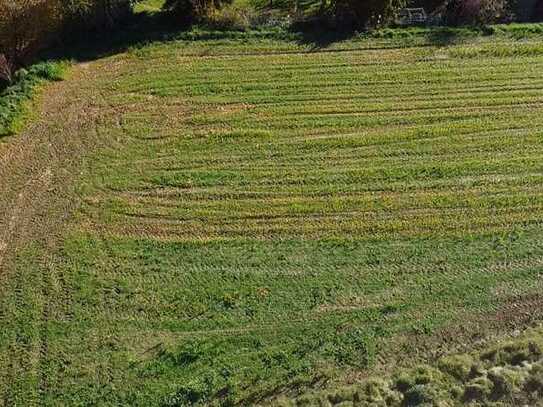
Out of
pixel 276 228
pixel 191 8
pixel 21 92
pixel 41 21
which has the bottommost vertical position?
pixel 276 228

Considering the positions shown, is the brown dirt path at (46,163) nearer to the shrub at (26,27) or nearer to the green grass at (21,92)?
the green grass at (21,92)

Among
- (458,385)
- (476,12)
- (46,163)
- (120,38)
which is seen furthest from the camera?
(476,12)

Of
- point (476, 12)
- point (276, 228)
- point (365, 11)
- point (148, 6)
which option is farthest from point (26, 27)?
point (476, 12)

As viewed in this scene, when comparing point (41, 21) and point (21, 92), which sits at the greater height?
point (41, 21)

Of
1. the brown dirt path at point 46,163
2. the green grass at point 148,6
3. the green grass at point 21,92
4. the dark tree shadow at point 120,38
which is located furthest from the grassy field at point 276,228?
the green grass at point 148,6

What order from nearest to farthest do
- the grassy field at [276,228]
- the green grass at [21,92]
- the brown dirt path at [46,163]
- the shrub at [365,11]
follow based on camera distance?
1. the grassy field at [276,228]
2. the brown dirt path at [46,163]
3. the green grass at [21,92]
4. the shrub at [365,11]

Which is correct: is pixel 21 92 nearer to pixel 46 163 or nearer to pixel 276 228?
pixel 46 163
